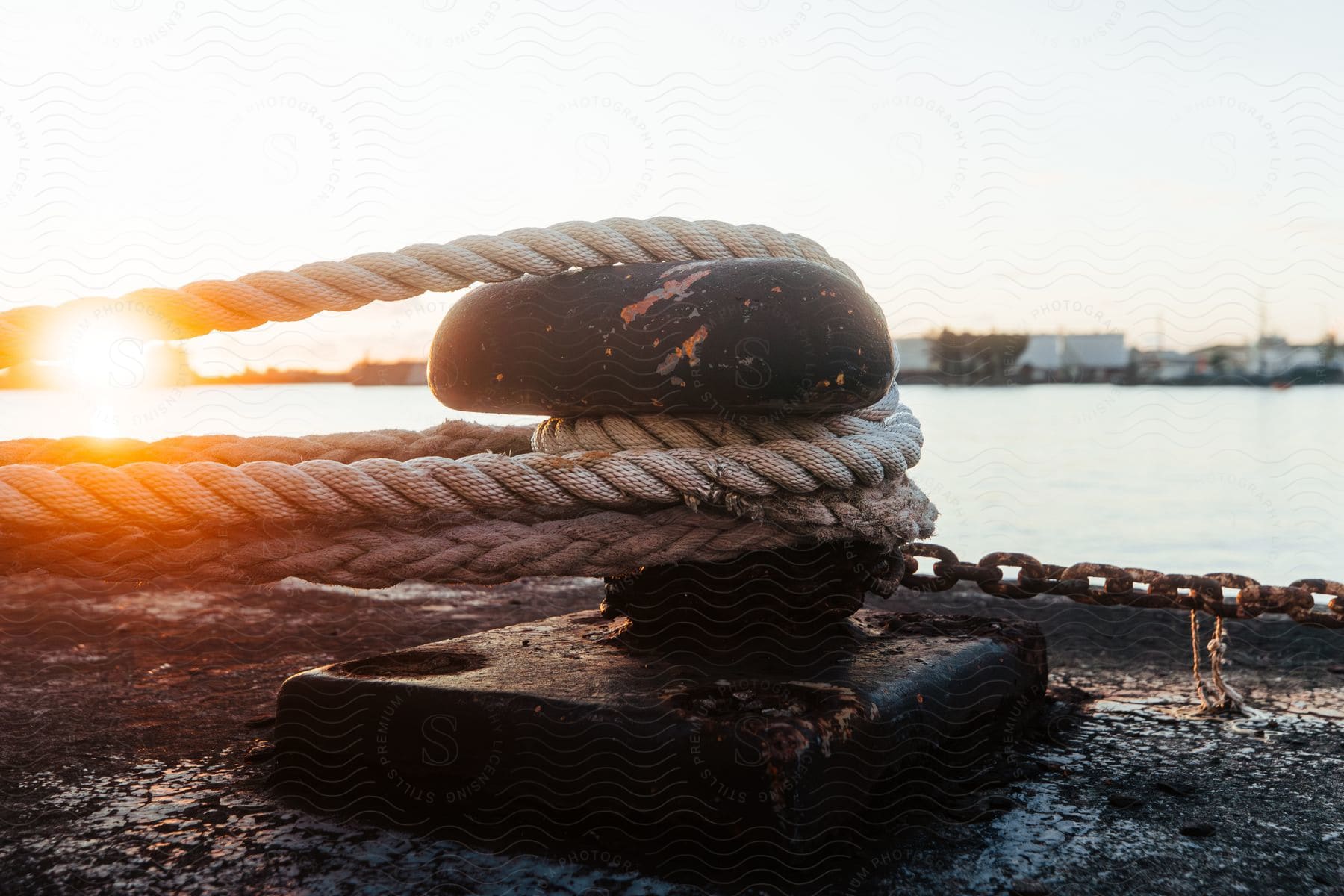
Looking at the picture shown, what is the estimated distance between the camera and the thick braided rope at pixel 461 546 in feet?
5.10

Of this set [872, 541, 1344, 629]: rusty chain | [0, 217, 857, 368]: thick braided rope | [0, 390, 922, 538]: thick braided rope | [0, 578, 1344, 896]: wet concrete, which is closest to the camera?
[0, 578, 1344, 896]: wet concrete

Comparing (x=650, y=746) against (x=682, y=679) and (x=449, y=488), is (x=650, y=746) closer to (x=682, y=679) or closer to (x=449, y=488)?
(x=682, y=679)

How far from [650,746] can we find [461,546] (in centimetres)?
44

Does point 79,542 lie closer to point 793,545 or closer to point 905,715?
point 793,545

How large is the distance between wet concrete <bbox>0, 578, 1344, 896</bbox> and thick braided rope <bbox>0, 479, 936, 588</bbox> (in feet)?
1.26

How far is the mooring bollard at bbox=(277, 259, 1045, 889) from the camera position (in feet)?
4.66

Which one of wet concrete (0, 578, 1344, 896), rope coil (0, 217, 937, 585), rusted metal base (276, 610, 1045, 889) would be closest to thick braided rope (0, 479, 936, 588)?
rope coil (0, 217, 937, 585)

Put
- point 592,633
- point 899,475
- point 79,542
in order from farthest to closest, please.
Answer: point 592,633, point 899,475, point 79,542

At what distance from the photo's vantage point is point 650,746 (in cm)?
144

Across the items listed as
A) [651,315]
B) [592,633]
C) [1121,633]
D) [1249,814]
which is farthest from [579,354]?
[1121,633]

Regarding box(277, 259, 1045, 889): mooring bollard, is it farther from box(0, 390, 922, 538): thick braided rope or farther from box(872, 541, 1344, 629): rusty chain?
box(872, 541, 1344, 629): rusty chain

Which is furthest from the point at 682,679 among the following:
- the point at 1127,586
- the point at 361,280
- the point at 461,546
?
the point at 1127,586

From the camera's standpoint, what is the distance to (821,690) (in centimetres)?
154

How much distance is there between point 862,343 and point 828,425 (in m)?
0.17
